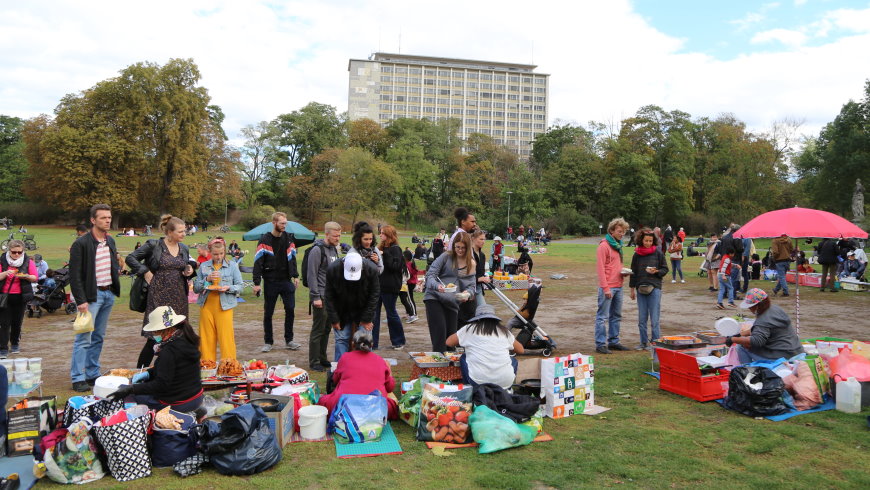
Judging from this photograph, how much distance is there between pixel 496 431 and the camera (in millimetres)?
4598

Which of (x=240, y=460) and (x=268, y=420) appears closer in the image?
(x=240, y=460)

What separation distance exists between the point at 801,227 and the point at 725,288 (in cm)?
637

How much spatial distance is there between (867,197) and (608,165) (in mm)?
26072

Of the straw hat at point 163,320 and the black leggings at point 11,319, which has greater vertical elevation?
the straw hat at point 163,320

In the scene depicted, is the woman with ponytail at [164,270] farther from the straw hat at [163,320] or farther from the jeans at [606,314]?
the jeans at [606,314]

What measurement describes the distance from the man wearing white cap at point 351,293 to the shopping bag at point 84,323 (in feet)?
8.19

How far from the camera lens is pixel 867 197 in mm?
42750

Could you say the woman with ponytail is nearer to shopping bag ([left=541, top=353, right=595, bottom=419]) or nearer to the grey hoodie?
shopping bag ([left=541, top=353, right=595, bottom=419])

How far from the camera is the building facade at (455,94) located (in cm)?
12231

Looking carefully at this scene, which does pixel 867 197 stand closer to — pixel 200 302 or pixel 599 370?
pixel 599 370

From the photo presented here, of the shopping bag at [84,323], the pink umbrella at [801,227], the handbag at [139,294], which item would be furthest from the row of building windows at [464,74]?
the shopping bag at [84,323]

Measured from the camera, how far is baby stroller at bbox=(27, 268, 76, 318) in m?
11.0

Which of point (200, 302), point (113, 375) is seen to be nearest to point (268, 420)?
point (113, 375)

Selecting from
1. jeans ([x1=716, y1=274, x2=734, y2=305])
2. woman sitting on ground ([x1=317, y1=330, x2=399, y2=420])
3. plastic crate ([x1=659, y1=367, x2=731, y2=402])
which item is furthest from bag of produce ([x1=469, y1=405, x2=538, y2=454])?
jeans ([x1=716, y1=274, x2=734, y2=305])
